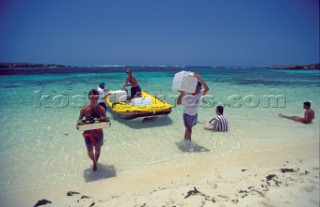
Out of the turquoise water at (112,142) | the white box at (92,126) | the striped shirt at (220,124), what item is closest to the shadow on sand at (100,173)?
the turquoise water at (112,142)

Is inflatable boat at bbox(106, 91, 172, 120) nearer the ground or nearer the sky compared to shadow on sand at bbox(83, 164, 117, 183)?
nearer the sky

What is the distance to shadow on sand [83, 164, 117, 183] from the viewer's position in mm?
4555

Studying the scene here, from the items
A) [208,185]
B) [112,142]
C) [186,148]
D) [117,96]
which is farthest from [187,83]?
[117,96]

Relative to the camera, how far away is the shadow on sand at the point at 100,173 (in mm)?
4555

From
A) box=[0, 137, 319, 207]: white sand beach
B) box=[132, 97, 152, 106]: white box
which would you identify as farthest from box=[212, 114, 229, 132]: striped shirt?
box=[132, 97, 152, 106]: white box

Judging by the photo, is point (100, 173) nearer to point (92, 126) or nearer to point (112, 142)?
point (92, 126)

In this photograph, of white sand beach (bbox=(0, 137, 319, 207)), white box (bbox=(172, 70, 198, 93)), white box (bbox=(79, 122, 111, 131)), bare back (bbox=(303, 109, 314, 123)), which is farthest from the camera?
bare back (bbox=(303, 109, 314, 123))

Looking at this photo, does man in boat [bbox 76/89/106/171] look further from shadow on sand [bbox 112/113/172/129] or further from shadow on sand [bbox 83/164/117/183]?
shadow on sand [bbox 112/113/172/129]

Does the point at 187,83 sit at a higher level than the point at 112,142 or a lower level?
higher

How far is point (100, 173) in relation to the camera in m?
4.71

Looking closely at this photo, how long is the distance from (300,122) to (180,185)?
21.2 feet

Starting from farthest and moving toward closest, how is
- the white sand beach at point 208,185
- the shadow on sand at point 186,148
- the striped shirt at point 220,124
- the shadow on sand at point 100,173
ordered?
1. the striped shirt at point 220,124
2. the shadow on sand at point 186,148
3. the shadow on sand at point 100,173
4. the white sand beach at point 208,185

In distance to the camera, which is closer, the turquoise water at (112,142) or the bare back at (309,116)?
the turquoise water at (112,142)

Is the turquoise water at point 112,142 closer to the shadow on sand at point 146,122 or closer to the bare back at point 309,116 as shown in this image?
the shadow on sand at point 146,122
